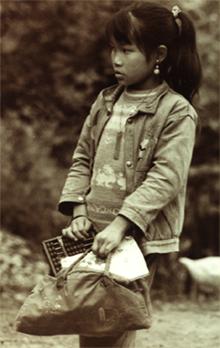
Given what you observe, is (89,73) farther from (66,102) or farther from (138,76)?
(138,76)

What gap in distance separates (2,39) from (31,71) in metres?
0.30

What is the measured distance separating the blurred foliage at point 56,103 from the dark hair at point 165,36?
2237 mm

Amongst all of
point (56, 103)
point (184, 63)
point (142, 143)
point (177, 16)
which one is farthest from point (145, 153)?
point (56, 103)

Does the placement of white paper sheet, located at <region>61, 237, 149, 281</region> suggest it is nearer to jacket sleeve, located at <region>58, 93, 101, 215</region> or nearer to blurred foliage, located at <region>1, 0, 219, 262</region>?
jacket sleeve, located at <region>58, 93, 101, 215</region>

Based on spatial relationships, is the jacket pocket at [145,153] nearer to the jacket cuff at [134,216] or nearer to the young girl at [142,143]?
the young girl at [142,143]

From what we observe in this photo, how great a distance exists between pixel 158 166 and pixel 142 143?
12 cm

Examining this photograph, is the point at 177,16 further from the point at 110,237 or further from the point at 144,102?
the point at 110,237

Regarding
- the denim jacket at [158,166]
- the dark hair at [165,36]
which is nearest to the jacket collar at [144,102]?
the denim jacket at [158,166]

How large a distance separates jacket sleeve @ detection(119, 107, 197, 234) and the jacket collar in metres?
0.08

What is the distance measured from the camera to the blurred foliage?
5.59 metres

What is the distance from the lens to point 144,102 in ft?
10.4

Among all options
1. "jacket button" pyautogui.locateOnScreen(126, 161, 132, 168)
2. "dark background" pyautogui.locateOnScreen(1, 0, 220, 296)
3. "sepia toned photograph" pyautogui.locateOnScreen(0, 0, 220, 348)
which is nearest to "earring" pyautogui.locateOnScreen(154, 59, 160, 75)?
"sepia toned photograph" pyautogui.locateOnScreen(0, 0, 220, 348)

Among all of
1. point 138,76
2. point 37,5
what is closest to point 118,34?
point 138,76

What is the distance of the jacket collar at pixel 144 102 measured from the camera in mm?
3139
